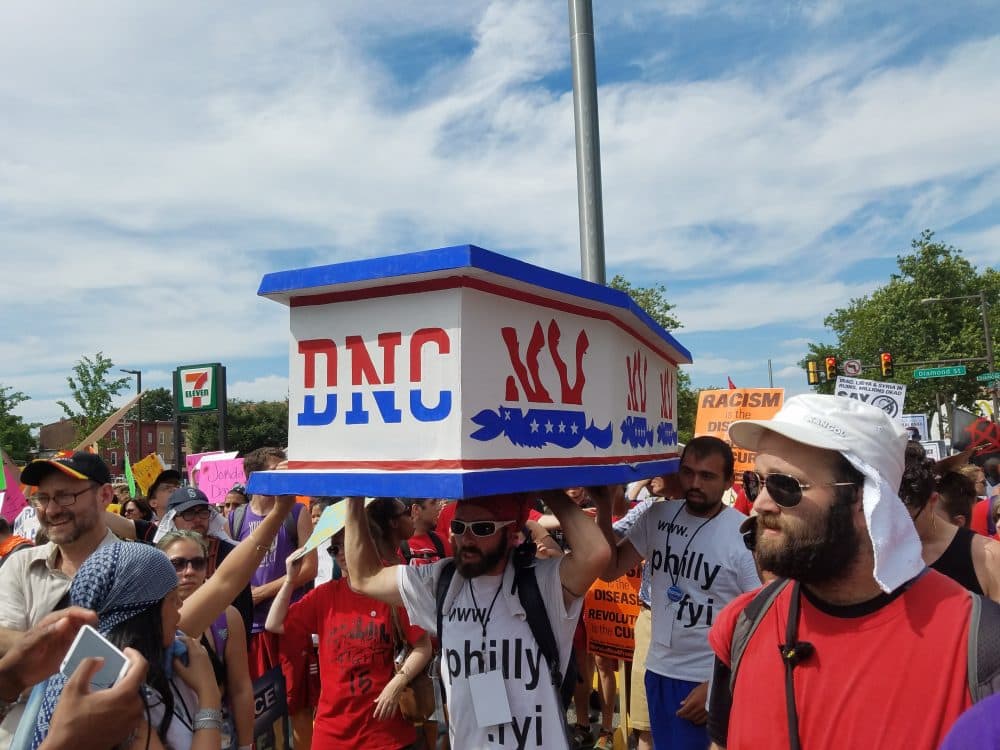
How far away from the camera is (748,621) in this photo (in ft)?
6.94

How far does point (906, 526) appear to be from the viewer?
6.34ft

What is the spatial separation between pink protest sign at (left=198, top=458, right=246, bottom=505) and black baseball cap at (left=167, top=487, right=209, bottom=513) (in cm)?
377

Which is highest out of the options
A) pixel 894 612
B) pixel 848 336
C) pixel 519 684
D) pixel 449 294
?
pixel 848 336

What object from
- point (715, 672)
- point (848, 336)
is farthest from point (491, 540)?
point (848, 336)

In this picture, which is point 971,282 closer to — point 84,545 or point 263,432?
point 84,545

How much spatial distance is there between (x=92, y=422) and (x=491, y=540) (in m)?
36.0

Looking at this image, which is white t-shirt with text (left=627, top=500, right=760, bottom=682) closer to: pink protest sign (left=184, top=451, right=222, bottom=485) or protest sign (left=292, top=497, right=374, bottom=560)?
protest sign (left=292, top=497, right=374, bottom=560)

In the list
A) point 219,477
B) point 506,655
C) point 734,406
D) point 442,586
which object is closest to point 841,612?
point 506,655

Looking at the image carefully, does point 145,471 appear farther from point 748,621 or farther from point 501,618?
point 748,621

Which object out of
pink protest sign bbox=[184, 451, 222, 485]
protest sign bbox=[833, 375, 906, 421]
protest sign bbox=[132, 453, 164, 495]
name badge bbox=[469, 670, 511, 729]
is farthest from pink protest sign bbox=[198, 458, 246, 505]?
protest sign bbox=[833, 375, 906, 421]

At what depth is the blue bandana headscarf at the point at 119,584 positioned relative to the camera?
1.99 m

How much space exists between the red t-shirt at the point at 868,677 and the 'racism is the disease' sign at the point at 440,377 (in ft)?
2.69

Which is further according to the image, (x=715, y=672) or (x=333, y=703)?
(x=333, y=703)

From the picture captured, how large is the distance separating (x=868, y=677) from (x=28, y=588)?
308cm
